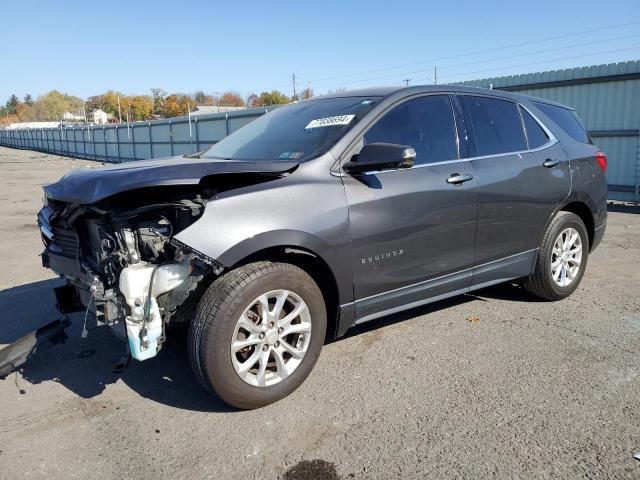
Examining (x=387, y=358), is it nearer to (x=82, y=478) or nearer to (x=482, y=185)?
(x=482, y=185)

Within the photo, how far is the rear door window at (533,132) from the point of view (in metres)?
4.51

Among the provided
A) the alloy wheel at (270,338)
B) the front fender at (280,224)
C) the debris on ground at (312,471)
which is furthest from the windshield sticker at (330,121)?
the debris on ground at (312,471)

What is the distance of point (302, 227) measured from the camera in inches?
119

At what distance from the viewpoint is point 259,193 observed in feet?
9.61

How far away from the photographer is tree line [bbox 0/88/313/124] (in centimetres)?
9726

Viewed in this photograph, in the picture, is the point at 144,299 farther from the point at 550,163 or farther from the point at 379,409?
the point at 550,163

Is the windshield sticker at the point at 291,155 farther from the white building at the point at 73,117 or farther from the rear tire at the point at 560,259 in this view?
the white building at the point at 73,117

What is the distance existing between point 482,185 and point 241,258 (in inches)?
80.8

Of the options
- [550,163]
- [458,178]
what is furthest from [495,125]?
[458,178]

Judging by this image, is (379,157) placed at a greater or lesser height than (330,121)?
lesser

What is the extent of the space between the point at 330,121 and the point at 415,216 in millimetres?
893

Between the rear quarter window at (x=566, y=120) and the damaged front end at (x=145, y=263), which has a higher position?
the rear quarter window at (x=566, y=120)

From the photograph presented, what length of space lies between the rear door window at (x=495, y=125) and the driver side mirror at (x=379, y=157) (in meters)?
1.11

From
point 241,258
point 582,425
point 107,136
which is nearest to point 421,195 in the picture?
point 241,258
